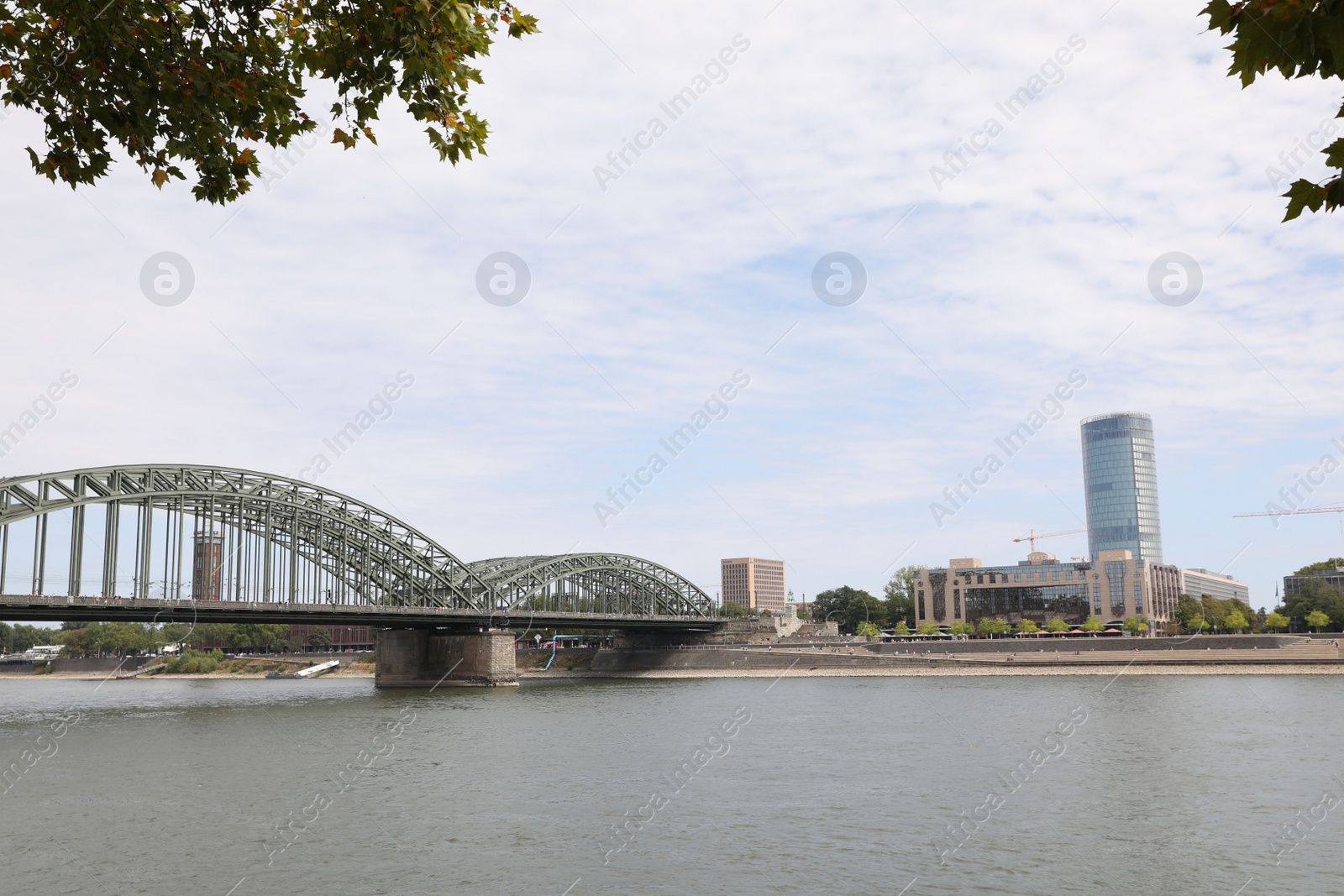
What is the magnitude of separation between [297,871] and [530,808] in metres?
7.82

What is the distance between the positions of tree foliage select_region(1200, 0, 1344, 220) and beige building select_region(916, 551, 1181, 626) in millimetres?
159596

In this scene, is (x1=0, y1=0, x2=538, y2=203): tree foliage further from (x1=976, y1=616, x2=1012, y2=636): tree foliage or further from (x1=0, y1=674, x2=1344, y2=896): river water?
(x1=976, y1=616, x2=1012, y2=636): tree foliage

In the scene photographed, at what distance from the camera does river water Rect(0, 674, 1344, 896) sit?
782 inches

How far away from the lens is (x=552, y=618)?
96.6m

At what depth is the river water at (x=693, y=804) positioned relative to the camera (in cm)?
1988

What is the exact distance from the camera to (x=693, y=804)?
27.2 m

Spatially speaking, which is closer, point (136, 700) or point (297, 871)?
point (297, 871)

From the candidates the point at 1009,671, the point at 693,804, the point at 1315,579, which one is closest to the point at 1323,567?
the point at 1315,579

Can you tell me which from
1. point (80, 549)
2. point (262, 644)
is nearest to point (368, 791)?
point (80, 549)

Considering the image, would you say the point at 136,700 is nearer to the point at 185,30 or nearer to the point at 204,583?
the point at 204,583

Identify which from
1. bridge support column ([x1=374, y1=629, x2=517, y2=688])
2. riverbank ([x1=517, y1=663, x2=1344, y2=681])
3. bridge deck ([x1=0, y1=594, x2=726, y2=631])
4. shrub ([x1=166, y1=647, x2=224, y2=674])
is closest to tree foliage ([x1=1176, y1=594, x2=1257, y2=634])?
riverbank ([x1=517, y1=663, x2=1344, y2=681])

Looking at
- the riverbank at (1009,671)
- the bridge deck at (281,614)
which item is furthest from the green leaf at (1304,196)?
the riverbank at (1009,671)

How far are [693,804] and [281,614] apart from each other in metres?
52.2

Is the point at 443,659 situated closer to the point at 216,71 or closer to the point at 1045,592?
the point at 216,71
